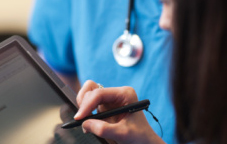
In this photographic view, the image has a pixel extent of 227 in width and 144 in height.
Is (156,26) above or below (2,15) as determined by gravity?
below

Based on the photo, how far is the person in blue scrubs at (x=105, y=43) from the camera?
653mm

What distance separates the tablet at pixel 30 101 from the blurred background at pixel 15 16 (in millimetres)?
968

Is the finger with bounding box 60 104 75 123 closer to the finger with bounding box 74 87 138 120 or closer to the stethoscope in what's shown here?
the finger with bounding box 74 87 138 120

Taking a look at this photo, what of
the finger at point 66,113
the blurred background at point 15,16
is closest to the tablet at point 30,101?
the finger at point 66,113

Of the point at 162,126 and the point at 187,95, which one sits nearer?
the point at 187,95

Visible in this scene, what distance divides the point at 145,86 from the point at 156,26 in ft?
0.46

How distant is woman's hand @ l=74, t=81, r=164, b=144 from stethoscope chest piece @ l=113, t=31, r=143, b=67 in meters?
0.16

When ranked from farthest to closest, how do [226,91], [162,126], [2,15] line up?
1. [2,15]
2. [162,126]
3. [226,91]

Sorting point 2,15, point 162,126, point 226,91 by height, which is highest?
point 2,15

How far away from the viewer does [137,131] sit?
51cm

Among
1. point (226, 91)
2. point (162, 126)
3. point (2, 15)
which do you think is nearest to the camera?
point (226, 91)

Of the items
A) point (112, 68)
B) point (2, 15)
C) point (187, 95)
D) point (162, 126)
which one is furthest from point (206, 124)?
point (2, 15)

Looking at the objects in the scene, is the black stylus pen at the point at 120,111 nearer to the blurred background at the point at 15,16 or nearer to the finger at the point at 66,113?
the finger at the point at 66,113

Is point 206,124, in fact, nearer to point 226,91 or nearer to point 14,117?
point 226,91
